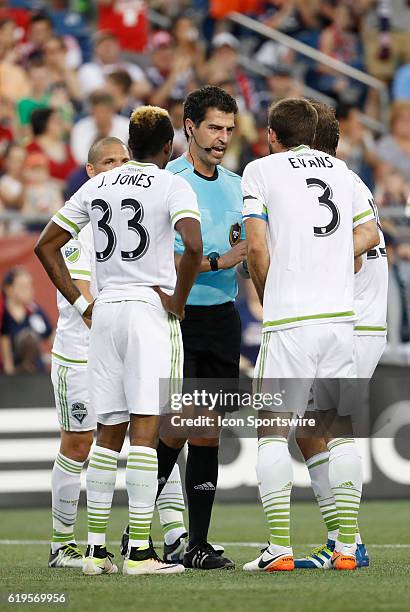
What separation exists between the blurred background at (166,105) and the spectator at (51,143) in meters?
0.02

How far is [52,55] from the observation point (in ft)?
53.8

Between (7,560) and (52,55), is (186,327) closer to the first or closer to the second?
(7,560)

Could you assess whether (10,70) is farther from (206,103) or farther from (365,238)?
(365,238)

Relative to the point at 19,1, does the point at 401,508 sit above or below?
below

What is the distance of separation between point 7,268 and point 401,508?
13.6 ft

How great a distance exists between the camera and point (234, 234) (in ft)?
25.1

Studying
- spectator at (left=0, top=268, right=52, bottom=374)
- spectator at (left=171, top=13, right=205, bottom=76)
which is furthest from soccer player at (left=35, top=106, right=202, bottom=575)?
spectator at (left=171, top=13, right=205, bottom=76)

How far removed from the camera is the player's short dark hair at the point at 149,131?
682 centimetres

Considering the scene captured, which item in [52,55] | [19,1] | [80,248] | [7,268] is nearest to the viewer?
[80,248]

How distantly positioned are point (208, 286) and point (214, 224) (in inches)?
14.2

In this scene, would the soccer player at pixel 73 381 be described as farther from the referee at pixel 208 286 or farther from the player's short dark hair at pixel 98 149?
the referee at pixel 208 286

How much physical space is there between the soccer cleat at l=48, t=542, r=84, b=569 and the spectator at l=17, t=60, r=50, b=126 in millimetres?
9017

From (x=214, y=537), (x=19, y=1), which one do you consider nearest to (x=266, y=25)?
A: (x=19, y=1)

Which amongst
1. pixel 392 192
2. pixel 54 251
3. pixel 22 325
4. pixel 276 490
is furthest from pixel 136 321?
pixel 392 192
